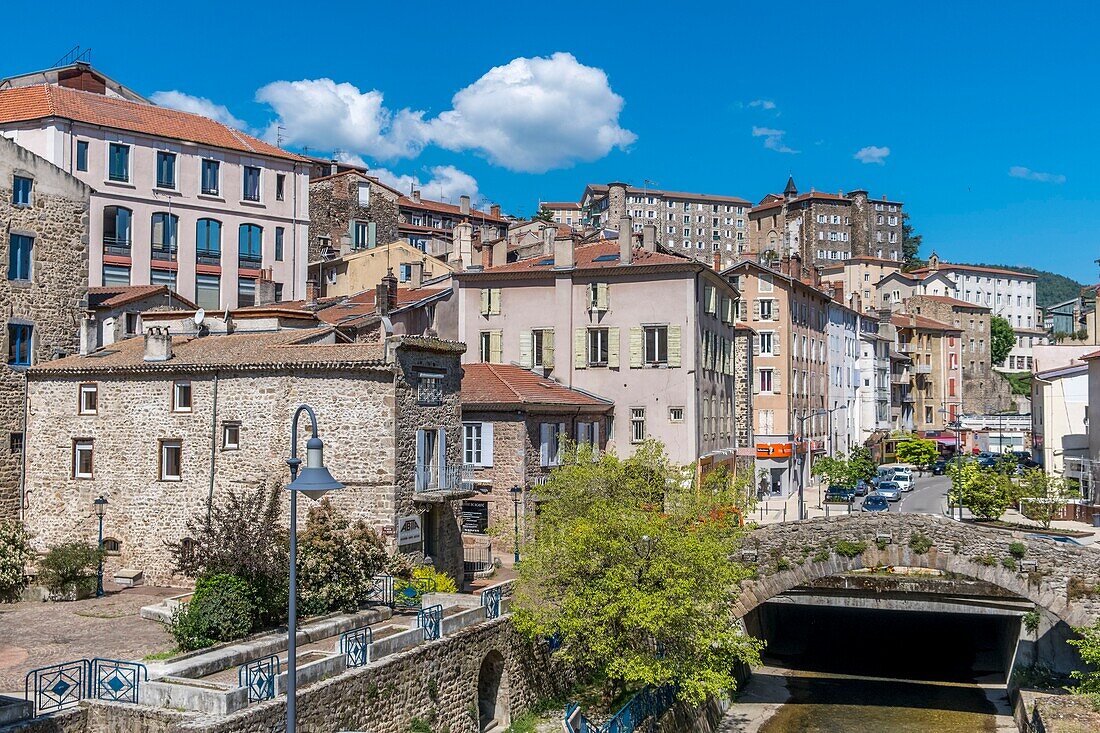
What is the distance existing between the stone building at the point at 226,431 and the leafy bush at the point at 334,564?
170 centimetres

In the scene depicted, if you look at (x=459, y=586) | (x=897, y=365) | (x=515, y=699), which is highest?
(x=897, y=365)

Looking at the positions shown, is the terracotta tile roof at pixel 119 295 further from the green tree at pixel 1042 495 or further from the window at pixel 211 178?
the green tree at pixel 1042 495

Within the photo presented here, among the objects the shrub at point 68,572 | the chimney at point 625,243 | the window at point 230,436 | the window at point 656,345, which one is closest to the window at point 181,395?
the window at point 230,436

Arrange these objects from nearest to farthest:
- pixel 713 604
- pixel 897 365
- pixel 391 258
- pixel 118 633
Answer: pixel 118 633, pixel 713 604, pixel 391 258, pixel 897 365

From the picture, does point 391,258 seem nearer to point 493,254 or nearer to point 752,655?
point 493,254

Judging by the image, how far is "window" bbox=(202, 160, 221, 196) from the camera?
55.2 m

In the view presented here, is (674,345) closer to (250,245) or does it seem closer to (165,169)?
(250,245)

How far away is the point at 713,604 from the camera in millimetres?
28812

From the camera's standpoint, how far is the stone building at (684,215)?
151250 millimetres

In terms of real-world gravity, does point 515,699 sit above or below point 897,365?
below

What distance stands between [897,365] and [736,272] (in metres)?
39.8

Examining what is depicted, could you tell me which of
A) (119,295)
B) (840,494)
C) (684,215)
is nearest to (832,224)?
(684,215)

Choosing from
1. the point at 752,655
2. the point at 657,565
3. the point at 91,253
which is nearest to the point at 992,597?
the point at 752,655

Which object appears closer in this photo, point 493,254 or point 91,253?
point 91,253
